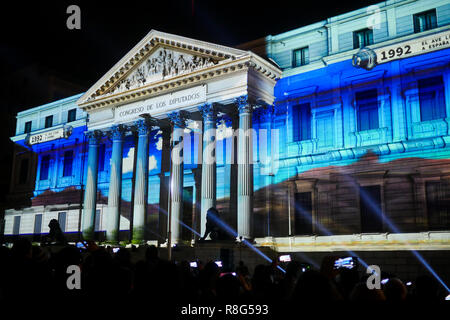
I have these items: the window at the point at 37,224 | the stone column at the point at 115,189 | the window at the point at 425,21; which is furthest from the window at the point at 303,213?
the window at the point at 37,224

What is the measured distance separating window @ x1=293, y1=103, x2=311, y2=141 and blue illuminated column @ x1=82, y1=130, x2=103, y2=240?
15.9m

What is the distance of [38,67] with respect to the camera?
165 feet

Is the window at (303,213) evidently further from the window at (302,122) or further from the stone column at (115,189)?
the stone column at (115,189)

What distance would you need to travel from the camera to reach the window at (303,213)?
2769 centimetres

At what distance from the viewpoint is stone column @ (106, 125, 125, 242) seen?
3161 centimetres

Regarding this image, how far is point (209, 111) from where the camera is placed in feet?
92.9

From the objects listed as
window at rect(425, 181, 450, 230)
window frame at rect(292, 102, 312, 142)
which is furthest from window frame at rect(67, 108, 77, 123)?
window at rect(425, 181, 450, 230)

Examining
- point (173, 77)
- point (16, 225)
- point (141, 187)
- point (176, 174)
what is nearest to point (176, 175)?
point (176, 174)

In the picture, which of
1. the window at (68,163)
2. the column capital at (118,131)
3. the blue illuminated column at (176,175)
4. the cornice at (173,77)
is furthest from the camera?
the window at (68,163)

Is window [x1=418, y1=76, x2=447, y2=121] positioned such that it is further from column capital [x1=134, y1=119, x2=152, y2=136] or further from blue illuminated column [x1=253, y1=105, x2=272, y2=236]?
column capital [x1=134, y1=119, x2=152, y2=136]

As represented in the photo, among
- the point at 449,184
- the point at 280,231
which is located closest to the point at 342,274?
the point at 449,184

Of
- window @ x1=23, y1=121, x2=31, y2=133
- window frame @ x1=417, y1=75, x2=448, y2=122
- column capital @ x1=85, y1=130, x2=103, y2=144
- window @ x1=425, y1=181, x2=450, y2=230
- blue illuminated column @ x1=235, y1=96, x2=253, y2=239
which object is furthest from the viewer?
window @ x1=23, y1=121, x2=31, y2=133

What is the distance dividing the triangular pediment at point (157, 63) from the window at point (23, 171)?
582 inches

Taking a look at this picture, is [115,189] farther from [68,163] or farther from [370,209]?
[370,209]
